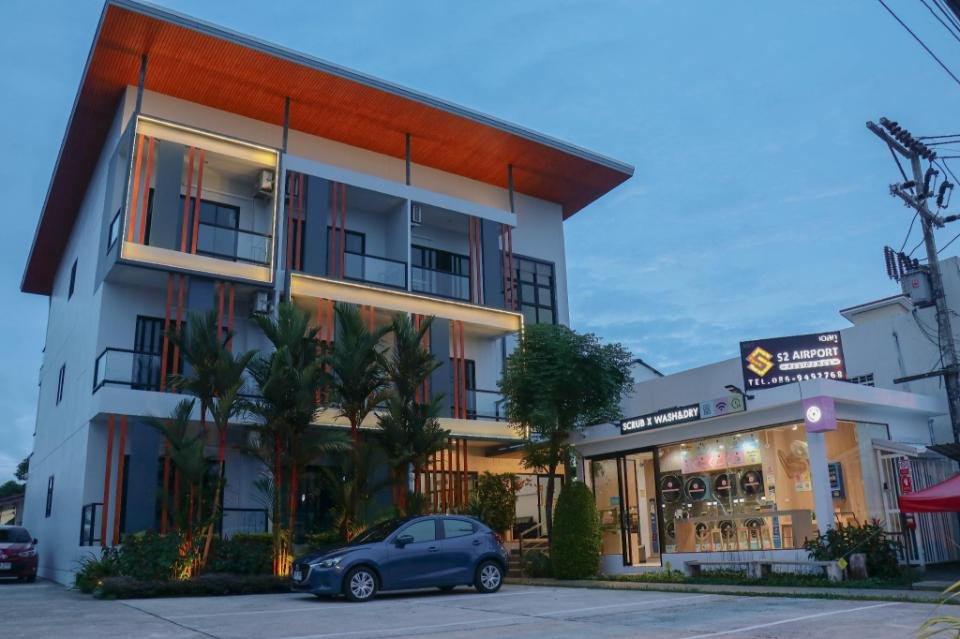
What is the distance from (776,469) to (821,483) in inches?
57.4

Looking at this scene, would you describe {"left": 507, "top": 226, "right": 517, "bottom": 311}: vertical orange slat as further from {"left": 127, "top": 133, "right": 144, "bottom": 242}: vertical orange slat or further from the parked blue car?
the parked blue car

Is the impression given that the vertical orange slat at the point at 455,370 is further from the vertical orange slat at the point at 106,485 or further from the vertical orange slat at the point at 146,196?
the vertical orange slat at the point at 106,485

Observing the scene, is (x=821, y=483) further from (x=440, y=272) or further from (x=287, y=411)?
(x=440, y=272)

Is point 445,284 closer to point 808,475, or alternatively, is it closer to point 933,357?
point 808,475

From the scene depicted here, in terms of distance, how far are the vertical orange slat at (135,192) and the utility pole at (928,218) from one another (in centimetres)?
1741

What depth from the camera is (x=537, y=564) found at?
1869 centimetres

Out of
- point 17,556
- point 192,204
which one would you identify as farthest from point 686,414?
point 17,556

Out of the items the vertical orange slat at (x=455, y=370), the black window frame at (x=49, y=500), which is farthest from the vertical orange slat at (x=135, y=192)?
the vertical orange slat at (x=455, y=370)

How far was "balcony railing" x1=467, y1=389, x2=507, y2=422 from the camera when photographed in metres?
23.3

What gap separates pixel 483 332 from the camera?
81.5 feet

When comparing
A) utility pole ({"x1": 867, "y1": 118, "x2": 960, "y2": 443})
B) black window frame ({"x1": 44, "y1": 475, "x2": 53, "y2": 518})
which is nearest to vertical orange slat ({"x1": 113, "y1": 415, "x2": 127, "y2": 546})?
black window frame ({"x1": 44, "y1": 475, "x2": 53, "y2": 518})

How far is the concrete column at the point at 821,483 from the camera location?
49.7ft

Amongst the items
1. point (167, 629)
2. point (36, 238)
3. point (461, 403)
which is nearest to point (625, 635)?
point (167, 629)

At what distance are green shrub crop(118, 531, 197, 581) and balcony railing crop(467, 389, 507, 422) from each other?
973cm
